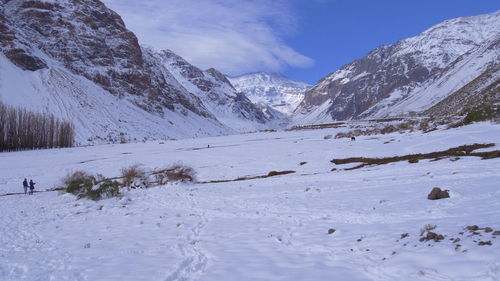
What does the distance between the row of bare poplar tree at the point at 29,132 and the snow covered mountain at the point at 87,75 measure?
707 cm

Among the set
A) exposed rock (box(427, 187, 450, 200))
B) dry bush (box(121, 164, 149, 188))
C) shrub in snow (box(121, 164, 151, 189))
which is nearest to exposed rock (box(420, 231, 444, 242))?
exposed rock (box(427, 187, 450, 200))

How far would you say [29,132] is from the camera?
6050 centimetres

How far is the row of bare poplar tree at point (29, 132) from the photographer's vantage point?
57.8m

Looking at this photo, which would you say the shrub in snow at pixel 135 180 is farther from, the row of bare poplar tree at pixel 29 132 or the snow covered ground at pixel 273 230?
the row of bare poplar tree at pixel 29 132

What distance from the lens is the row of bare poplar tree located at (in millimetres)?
57812

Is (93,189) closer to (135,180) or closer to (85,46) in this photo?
(135,180)

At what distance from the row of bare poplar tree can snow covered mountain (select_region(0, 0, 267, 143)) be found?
7.07m

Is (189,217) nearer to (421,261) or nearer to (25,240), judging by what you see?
(25,240)

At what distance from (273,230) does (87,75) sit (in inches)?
4588

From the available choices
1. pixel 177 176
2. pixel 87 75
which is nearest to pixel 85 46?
pixel 87 75

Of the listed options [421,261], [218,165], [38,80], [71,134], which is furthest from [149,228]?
[38,80]

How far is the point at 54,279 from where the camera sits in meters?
8.06

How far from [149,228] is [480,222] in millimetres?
9958

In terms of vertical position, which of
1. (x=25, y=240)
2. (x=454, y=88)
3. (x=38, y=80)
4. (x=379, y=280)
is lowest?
(x=25, y=240)
